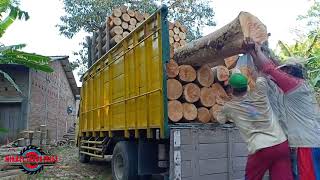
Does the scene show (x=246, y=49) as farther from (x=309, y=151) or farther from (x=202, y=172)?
(x=202, y=172)

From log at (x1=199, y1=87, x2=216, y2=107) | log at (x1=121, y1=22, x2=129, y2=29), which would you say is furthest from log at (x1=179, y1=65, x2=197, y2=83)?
log at (x1=121, y1=22, x2=129, y2=29)

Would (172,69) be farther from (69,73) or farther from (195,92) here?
(69,73)

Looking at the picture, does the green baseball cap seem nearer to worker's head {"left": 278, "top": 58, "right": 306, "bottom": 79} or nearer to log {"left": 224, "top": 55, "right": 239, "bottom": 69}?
worker's head {"left": 278, "top": 58, "right": 306, "bottom": 79}

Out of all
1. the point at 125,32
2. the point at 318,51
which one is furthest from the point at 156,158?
the point at 318,51

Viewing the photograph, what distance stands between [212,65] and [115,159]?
2.40 metres

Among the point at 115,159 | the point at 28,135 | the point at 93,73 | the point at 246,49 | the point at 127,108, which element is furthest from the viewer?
the point at 28,135

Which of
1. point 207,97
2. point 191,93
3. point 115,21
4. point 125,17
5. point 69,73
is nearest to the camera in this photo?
point 191,93

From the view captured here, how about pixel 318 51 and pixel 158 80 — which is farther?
pixel 318 51

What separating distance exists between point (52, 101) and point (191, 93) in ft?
56.1

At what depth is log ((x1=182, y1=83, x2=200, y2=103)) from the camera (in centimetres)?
474

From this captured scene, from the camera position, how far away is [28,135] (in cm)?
1173

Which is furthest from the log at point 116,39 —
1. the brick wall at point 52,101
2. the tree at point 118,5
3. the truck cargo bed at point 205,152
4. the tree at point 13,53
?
the tree at point 118,5

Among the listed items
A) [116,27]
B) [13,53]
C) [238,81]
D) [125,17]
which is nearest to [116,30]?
[116,27]

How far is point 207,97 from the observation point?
4.91 m
